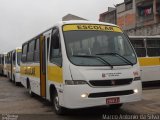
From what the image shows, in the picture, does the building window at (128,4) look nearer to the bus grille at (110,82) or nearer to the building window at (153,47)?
the building window at (153,47)

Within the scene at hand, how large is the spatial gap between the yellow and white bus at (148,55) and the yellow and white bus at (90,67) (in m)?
7.18

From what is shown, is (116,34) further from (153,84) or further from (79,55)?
(153,84)

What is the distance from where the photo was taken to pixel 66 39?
9.62 m

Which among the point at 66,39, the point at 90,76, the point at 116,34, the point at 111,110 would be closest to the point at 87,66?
the point at 90,76

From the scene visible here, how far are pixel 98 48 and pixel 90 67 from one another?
86 centimetres

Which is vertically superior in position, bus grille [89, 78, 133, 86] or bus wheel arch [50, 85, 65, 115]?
bus grille [89, 78, 133, 86]

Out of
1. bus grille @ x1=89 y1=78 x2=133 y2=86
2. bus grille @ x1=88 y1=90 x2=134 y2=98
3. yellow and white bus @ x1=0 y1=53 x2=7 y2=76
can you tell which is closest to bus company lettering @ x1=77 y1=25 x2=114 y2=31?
bus grille @ x1=89 y1=78 x2=133 y2=86

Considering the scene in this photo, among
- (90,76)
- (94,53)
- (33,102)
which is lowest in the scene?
(33,102)

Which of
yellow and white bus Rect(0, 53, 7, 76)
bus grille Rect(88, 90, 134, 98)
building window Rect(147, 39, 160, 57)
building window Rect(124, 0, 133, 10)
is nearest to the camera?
bus grille Rect(88, 90, 134, 98)

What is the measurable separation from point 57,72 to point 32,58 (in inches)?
195

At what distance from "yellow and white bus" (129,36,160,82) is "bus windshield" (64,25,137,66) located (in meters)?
7.21

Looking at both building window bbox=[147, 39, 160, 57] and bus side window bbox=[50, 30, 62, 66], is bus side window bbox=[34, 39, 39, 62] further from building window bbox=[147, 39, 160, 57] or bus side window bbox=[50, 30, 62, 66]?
building window bbox=[147, 39, 160, 57]

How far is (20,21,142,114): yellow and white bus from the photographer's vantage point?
885cm

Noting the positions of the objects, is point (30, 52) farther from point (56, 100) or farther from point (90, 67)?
point (90, 67)
